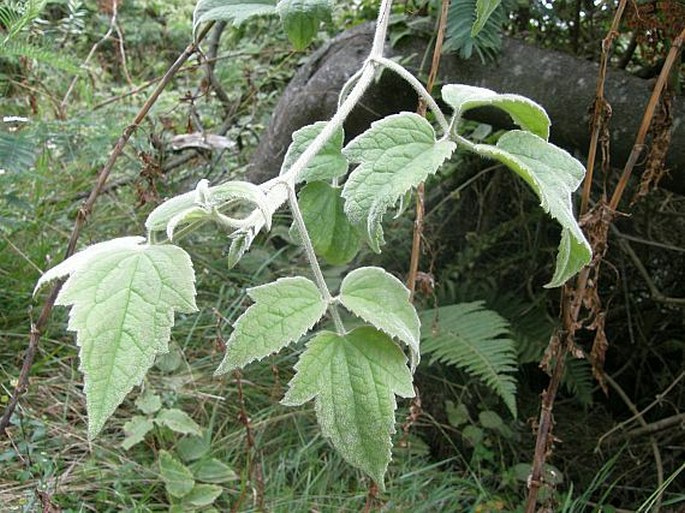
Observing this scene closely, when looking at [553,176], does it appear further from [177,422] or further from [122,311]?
[177,422]

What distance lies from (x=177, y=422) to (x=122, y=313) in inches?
47.8

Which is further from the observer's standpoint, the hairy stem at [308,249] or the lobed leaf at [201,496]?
the lobed leaf at [201,496]

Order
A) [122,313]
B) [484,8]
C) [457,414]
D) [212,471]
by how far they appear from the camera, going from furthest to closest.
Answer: [457,414]
[212,471]
[484,8]
[122,313]

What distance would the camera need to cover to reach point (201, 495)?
1.59m

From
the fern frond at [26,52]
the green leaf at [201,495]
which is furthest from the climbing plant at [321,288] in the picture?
the fern frond at [26,52]

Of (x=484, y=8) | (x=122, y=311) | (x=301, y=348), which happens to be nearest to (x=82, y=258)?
(x=122, y=311)

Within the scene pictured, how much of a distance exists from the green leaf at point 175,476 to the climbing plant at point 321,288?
3.24 ft

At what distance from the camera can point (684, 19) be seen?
1.47 metres

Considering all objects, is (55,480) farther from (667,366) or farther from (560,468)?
(667,366)

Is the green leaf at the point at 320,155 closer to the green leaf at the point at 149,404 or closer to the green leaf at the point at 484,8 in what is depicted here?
the green leaf at the point at 484,8

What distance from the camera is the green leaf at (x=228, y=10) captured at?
3.38 feet

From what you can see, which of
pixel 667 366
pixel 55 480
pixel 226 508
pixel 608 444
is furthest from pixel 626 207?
pixel 55 480

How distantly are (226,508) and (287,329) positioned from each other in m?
1.17

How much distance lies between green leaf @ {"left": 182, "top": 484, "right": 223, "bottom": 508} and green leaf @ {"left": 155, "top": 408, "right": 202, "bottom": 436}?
12cm
